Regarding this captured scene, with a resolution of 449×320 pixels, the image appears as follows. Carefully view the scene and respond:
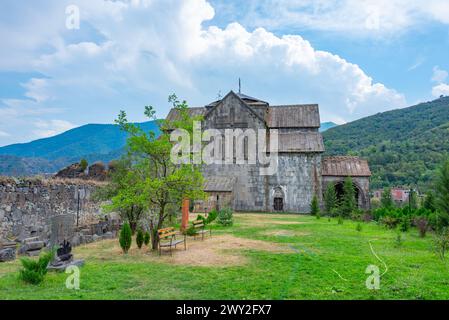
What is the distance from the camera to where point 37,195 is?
12.7 meters

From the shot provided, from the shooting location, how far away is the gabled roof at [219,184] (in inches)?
1045

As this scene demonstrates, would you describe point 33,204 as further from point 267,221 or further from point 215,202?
point 215,202

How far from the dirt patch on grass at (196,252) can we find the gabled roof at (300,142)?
16219mm

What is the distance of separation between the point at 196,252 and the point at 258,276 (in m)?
3.50

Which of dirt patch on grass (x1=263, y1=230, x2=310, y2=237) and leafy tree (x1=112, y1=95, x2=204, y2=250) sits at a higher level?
leafy tree (x1=112, y1=95, x2=204, y2=250)

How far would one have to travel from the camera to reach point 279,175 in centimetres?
2762

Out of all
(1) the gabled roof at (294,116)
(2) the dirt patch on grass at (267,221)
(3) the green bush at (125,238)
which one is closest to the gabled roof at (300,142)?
(1) the gabled roof at (294,116)

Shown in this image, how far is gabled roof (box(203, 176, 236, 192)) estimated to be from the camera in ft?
87.1

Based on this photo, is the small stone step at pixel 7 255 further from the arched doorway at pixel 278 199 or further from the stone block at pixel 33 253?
the arched doorway at pixel 278 199

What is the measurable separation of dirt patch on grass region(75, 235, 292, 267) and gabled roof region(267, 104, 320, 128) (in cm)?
1891

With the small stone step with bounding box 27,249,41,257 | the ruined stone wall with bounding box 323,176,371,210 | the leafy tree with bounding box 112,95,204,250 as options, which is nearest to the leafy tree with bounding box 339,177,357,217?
the ruined stone wall with bounding box 323,176,371,210

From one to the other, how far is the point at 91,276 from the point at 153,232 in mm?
3737

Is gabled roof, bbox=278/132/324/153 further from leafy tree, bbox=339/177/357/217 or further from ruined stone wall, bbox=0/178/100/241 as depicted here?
ruined stone wall, bbox=0/178/100/241
